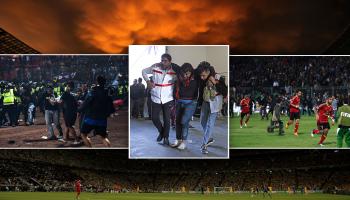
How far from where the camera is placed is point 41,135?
40406mm

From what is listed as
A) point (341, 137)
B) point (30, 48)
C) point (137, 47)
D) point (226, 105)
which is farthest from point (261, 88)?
point (30, 48)

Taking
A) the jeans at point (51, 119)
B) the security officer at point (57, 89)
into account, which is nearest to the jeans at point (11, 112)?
A: the jeans at point (51, 119)

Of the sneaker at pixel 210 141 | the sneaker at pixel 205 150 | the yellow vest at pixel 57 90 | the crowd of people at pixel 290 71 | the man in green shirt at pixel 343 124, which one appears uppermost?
the crowd of people at pixel 290 71

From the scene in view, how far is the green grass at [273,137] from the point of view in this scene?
40438 mm

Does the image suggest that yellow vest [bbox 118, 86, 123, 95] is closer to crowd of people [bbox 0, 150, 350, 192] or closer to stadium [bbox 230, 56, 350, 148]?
stadium [bbox 230, 56, 350, 148]

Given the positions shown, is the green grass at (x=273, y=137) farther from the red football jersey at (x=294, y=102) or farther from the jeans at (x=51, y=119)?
the jeans at (x=51, y=119)

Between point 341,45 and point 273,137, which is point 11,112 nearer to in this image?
point 273,137

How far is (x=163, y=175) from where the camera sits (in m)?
75.6

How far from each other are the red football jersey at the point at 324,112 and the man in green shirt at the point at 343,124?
655 mm

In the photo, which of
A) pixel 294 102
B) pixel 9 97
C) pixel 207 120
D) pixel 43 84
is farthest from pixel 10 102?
pixel 294 102

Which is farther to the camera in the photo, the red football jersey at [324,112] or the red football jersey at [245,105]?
the red football jersey at [245,105]

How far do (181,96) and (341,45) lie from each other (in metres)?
23.1

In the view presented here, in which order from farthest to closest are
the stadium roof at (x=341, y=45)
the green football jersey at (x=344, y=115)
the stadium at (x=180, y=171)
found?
1. the stadium at (x=180, y=171)
2. the stadium roof at (x=341, y=45)
3. the green football jersey at (x=344, y=115)

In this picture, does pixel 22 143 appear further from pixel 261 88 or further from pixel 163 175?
pixel 163 175
